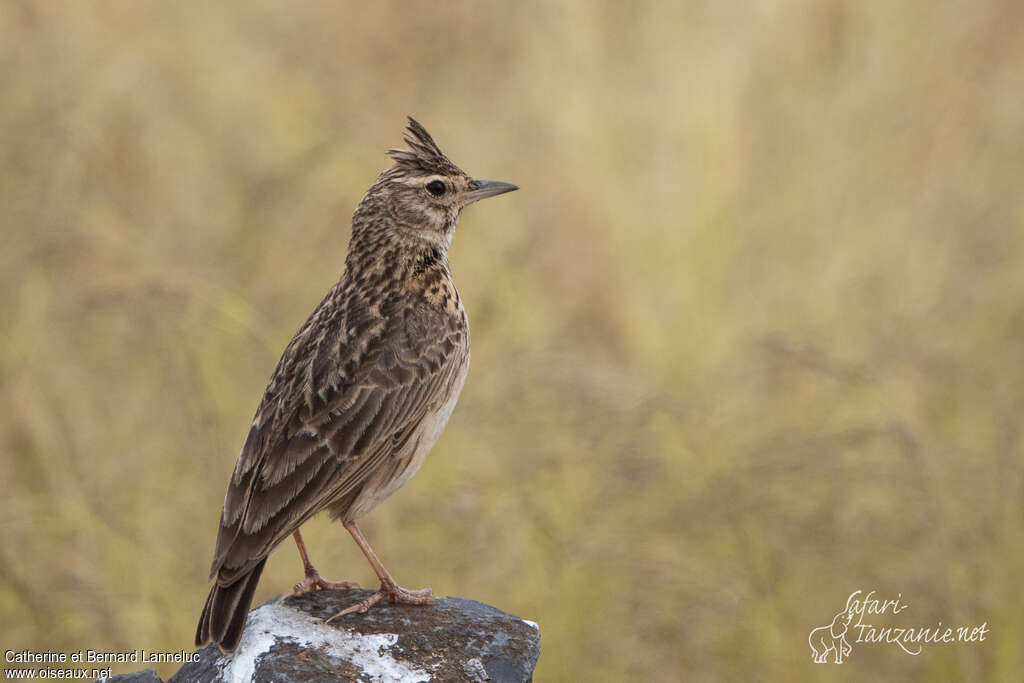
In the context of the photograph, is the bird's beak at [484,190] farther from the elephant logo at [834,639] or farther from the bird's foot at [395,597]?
the elephant logo at [834,639]

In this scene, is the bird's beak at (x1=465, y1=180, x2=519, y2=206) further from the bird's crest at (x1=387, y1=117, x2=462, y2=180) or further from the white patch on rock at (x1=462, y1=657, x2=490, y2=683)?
the white patch on rock at (x1=462, y1=657, x2=490, y2=683)

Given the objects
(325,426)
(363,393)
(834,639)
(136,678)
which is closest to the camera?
(136,678)

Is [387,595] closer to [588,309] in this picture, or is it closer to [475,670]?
[475,670]

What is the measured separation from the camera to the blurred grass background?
652 cm

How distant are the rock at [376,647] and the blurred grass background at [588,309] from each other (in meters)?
1.69

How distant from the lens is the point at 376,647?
14.6ft

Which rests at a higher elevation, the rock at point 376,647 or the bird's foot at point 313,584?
the bird's foot at point 313,584

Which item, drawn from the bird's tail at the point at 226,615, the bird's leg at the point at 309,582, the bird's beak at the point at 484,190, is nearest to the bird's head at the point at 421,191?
the bird's beak at the point at 484,190

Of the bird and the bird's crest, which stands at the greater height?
the bird's crest

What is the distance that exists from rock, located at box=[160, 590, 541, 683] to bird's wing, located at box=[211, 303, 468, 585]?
1.12ft

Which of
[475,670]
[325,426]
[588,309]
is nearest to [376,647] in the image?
[475,670]

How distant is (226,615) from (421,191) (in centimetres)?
215

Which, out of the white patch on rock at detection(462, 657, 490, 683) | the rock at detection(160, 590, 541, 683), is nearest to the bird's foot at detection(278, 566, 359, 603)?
the rock at detection(160, 590, 541, 683)

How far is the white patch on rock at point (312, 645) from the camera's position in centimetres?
423
